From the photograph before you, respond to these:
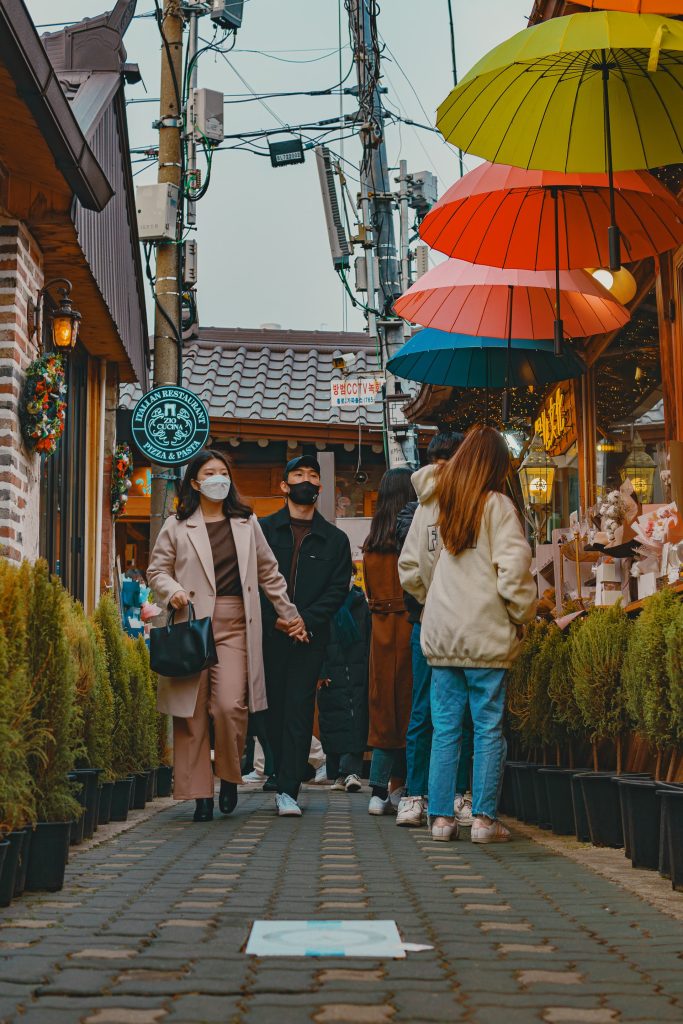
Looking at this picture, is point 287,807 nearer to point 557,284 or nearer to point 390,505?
point 390,505

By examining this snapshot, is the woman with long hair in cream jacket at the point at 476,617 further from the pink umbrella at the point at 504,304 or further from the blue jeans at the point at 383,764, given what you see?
the pink umbrella at the point at 504,304

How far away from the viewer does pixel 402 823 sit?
7410mm

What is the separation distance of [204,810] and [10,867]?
3.20 meters

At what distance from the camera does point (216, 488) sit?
7.73 m

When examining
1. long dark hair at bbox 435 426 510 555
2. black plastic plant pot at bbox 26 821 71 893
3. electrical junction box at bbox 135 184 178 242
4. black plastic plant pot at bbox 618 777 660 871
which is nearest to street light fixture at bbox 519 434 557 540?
electrical junction box at bbox 135 184 178 242

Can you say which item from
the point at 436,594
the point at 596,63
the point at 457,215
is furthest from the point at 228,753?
the point at 596,63

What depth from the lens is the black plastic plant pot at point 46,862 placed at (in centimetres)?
475

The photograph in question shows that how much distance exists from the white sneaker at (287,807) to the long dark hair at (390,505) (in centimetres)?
155

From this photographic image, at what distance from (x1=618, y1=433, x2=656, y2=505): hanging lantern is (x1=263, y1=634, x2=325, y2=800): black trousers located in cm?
280

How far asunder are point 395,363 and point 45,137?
319cm

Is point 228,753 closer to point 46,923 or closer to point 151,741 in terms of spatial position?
point 151,741

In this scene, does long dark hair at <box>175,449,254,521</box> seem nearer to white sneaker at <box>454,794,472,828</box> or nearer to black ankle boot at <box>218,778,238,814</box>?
black ankle boot at <box>218,778,238,814</box>

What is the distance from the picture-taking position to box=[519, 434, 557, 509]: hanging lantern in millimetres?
11484

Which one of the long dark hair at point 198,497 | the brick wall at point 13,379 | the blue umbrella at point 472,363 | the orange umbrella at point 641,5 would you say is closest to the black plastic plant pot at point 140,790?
the brick wall at point 13,379
